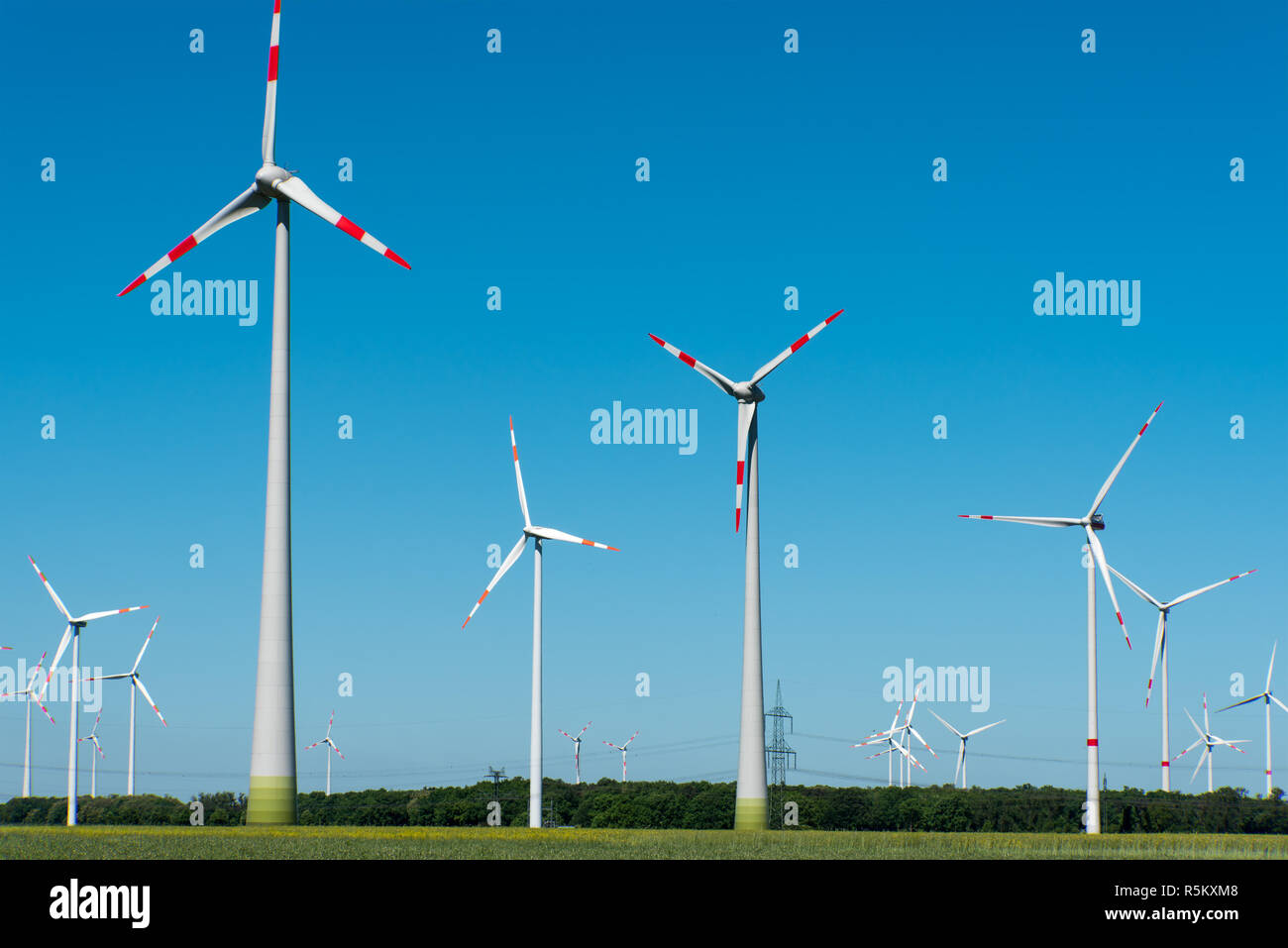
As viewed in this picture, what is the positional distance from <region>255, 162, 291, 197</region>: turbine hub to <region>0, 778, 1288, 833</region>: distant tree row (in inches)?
2367

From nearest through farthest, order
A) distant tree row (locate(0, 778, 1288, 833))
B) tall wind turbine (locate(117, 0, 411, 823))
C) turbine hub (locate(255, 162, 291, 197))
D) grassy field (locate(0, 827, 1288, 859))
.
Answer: grassy field (locate(0, 827, 1288, 859)), tall wind turbine (locate(117, 0, 411, 823)), turbine hub (locate(255, 162, 291, 197)), distant tree row (locate(0, 778, 1288, 833))

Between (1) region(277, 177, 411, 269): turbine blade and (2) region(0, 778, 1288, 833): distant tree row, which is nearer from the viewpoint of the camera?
(1) region(277, 177, 411, 269): turbine blade

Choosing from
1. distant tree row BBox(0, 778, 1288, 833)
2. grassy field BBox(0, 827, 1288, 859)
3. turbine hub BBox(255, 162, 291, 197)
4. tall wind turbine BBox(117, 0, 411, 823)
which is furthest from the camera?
distant tree row BBox(0, 778, 1288, 833)

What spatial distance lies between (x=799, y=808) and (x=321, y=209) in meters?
86.8

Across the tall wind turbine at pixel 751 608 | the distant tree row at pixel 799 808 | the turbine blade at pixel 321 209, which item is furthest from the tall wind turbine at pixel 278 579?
the distant tree row at pixel 799 808

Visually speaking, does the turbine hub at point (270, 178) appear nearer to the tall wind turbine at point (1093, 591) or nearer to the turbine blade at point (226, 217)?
the turbine blade at point (226, 217)

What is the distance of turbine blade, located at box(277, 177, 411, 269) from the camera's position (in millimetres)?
59281

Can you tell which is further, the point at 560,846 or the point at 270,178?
the point at 270,178

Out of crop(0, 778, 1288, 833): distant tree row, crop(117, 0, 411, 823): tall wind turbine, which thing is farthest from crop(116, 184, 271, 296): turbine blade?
crop(0, 778, 1288, 833): distant tree row

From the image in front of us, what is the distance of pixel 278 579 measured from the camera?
56.1 metres

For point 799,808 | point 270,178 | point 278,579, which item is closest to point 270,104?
point 270,178

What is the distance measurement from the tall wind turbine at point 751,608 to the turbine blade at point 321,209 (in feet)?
90.0

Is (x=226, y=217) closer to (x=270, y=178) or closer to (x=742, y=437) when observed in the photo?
(x=270, y=178)

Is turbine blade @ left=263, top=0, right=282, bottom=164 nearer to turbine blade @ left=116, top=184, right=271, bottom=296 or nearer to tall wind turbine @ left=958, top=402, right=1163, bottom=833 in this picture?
turbine blade @ left=116, top=184, right=271, bottom=296
